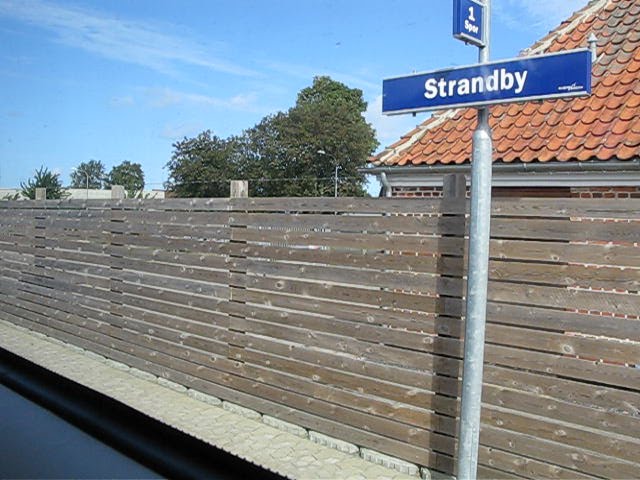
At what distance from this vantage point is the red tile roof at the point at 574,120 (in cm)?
612

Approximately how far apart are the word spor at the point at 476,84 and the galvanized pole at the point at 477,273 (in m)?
0.12

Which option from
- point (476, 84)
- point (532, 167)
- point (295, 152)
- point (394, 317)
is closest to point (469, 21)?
point (476, 84)

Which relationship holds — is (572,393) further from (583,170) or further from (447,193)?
(583,170)

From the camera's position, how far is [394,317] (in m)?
4.18

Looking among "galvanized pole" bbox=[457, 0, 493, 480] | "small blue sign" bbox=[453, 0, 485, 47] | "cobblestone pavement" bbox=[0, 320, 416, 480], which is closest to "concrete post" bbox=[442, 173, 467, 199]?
"galvanized pole" bbox=[457, 0, 493, 480]

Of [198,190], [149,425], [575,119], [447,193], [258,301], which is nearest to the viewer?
[149,425]

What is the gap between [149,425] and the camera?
122 centimetres

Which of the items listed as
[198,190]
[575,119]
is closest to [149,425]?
[575,119]

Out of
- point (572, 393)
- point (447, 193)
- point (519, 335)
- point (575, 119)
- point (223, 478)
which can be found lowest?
point (572, 393)

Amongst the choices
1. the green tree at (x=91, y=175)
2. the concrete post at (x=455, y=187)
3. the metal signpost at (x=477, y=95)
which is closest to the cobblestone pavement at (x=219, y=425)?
the metal signpost at (x=477, y=95)

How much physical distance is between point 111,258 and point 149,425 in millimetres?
5960

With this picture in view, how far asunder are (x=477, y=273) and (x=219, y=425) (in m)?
2.74

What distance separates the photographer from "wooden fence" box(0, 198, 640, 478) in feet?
10.7

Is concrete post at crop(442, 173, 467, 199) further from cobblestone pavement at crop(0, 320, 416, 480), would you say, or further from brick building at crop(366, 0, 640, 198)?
brick building at crop(366, 0, 640, 198)
